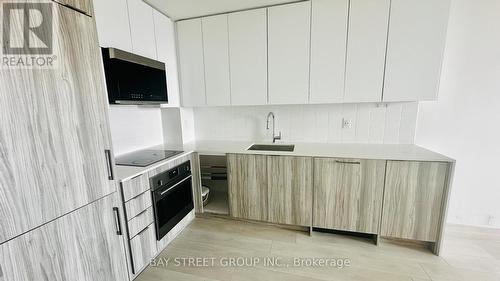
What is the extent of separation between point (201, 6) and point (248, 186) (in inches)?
76.9

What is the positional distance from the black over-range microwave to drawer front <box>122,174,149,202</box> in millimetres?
635

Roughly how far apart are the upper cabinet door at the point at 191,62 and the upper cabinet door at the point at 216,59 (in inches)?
2.6

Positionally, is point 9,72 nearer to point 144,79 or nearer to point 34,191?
point 34,191

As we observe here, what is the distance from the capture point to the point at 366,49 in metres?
2.00

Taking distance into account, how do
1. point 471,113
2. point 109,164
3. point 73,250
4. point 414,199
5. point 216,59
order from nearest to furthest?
point 73,250, point 109,164, point 414,199, point 471,113, point 216,59

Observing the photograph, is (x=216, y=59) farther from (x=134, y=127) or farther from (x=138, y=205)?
(x=138, y=205)

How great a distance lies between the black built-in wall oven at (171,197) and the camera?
70.8 inches

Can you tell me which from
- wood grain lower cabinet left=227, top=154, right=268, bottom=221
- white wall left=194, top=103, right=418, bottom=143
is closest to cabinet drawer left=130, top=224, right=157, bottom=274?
wood grain lower cabinet left=227, top=154, right=268, bottom=221

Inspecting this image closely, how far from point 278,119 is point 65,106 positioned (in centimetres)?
206

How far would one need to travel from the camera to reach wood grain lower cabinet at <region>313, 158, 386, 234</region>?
1.90 meters

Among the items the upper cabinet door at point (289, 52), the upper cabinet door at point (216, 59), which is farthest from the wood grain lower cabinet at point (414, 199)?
the upper cabinet door at point (216, 59)

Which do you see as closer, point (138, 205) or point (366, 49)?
point (138, 205)

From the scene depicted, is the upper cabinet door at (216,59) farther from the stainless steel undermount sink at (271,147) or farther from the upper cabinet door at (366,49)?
the upper cabinet door at (366,49)

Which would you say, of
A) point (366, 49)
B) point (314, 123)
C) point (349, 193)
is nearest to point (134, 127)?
point (314, 123)
